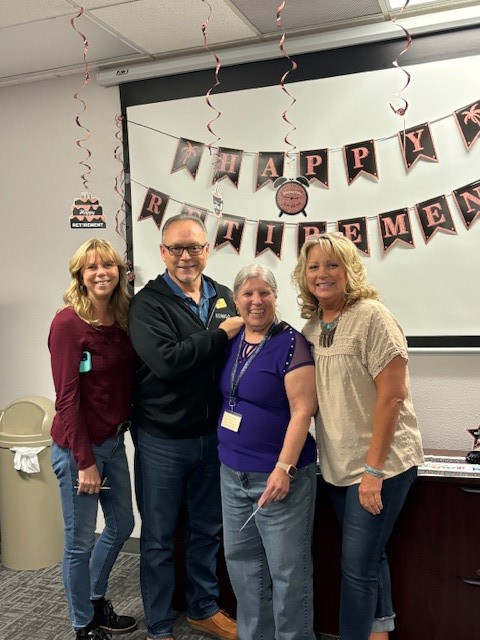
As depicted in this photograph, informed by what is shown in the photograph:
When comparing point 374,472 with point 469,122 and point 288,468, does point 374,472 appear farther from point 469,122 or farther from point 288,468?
point 469,122

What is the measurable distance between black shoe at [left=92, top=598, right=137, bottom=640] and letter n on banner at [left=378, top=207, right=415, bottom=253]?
6.25 feet

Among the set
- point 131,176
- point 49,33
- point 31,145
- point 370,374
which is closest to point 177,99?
point 131,176

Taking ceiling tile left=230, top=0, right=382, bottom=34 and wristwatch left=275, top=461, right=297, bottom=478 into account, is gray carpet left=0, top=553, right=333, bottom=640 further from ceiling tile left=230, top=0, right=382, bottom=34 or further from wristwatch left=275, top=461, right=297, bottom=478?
ceiling tile left=230, top=0, right=382, bottom=34

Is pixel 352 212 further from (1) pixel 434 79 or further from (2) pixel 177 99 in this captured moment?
(2) pixel 177 99

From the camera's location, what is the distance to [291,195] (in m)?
2.95

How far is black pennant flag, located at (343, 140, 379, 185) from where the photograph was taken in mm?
2812

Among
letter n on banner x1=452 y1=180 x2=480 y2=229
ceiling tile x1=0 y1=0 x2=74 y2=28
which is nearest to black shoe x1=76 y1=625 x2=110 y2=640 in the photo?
letter n on banner x1=452 y1=180 x2=480 y2=229

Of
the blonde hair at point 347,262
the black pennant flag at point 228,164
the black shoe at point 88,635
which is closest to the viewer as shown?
the blonde hair at point 347,262

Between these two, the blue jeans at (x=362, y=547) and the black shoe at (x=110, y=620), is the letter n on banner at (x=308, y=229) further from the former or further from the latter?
the black shoe at (x=110, y=620)

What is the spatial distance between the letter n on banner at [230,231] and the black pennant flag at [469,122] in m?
1.04

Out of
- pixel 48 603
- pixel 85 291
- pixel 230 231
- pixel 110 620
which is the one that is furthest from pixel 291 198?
pixel 48 603

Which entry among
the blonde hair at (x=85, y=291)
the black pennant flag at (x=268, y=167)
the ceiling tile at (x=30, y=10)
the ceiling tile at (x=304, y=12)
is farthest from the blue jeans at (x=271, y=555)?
the ceiling tile at (x=30, y=10)

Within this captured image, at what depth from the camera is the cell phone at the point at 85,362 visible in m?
2.30

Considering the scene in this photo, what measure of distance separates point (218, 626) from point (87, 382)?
1.12m
